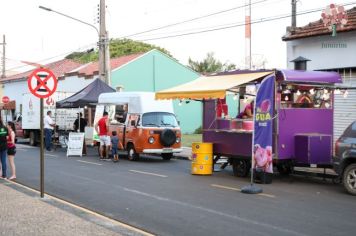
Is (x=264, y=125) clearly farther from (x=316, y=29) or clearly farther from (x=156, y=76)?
(x=156, y=76)

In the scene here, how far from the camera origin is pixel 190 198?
35.3ft

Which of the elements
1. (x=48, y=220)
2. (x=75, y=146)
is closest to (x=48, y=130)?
(x=75, y=146)

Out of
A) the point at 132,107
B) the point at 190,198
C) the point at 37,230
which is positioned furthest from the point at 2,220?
the point at 132,107

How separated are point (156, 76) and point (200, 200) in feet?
95.8

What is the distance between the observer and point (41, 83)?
10812 mm

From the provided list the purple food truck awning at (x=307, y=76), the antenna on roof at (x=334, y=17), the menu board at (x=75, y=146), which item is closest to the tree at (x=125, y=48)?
the menu board at (x=75, y=146)

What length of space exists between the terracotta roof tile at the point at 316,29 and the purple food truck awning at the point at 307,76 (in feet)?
9.73

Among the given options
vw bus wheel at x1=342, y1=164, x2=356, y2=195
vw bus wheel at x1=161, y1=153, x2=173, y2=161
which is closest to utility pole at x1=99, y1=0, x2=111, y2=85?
vw bus wheel at x1=161, y1=153, x2=173, y2=161

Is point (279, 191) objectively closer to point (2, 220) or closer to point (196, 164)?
point (196, 164)

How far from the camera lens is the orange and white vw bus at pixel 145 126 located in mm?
19219

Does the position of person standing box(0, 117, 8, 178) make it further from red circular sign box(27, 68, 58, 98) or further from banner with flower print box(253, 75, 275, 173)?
banner with flower print box(253, 75, 275, 173)

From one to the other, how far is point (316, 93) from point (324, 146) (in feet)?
5.83

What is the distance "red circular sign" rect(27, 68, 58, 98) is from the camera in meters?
10.7

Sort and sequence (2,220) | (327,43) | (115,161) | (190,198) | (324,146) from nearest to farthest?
(2,220) < (190,198) < (324,146) < (327,43) < (115,161)
